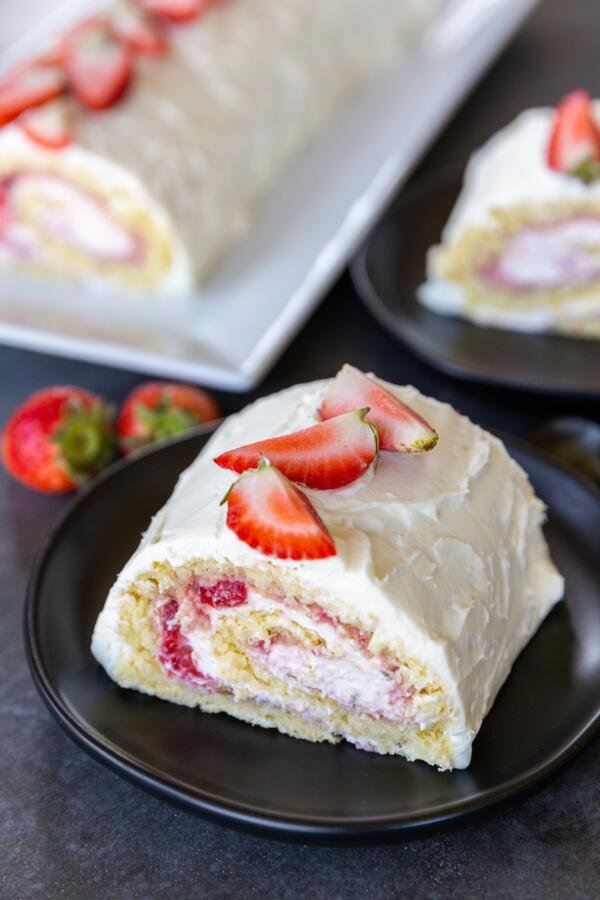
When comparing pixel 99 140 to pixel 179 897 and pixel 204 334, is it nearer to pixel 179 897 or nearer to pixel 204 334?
pixel 204 334

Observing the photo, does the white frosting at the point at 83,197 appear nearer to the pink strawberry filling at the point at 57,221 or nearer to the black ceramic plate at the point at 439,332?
the pink strawberry filling at the point at 57,221

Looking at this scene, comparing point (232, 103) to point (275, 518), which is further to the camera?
point (232, 103)

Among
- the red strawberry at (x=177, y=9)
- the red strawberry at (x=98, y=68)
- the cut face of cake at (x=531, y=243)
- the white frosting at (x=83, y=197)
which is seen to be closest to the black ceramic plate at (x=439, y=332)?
the cut face of cake at (x=531, y=243)

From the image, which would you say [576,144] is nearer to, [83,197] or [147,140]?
[147,140]

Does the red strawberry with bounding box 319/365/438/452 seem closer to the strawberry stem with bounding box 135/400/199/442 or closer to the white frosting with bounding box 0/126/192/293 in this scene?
the strawberry stem with bounding box 135/400/199/442

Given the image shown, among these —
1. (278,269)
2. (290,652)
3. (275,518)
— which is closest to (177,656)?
(290,652)
